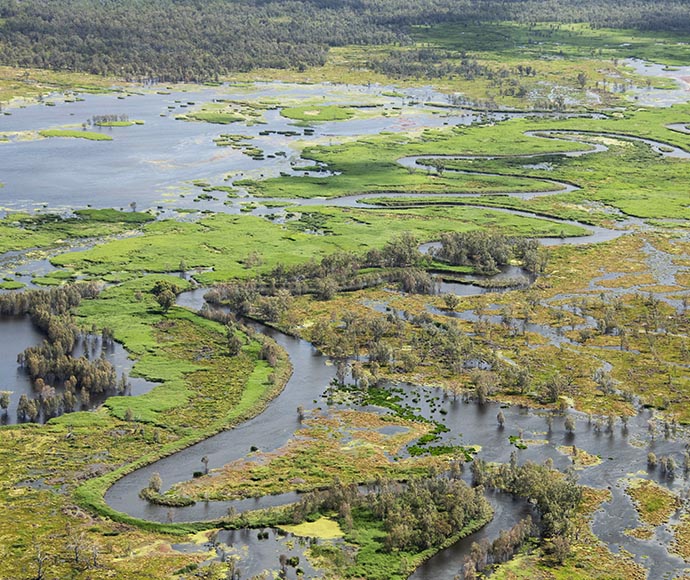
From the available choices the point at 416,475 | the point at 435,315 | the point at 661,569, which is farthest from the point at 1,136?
the point at 661,569

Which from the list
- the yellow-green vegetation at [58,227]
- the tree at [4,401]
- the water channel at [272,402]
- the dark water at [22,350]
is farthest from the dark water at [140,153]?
the tree at [4,401]

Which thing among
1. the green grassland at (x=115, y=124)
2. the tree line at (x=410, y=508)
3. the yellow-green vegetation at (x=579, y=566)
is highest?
the green grassland at (x=115, y=124)

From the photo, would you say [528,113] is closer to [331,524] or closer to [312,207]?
[312,207]

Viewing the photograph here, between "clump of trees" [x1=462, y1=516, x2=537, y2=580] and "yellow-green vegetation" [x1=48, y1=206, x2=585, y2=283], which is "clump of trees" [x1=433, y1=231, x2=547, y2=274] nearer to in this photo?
"yellow-green vegetation" [x1=48, y1=206, x2=585, y2=283]

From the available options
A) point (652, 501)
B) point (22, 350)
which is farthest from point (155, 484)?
point (652, 501)

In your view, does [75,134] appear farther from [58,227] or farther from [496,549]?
[496,549]

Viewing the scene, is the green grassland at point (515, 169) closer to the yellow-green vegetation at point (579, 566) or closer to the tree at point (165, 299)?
the tree at point (165, 299)

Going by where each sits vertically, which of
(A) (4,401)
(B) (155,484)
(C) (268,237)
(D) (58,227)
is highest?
(D) (58,227)
